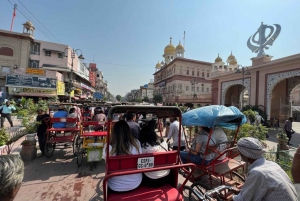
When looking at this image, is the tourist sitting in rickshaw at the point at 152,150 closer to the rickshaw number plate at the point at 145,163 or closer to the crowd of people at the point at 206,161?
the crowd of people at the point at 206,161

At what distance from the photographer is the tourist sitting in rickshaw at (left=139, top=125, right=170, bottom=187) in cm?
221

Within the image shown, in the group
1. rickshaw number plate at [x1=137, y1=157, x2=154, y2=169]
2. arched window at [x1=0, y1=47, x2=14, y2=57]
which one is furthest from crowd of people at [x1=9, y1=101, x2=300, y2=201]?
arched window at [x1=0, y1=47, x2=14, y2=57]

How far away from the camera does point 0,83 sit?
22.3 meters

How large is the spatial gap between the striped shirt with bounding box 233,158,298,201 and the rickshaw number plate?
1.07m

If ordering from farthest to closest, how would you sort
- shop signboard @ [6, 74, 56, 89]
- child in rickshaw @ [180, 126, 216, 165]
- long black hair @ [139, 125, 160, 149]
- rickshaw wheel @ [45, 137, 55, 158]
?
shop signboard @ [6, 74, 56, 89], rickshaw wheel @ [45, 137, 55, 158], child in rickshaw @ [180, 126, 216, 165], long black hair @ [139, 125, 160, 149]

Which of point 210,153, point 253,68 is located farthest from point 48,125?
point 253,68

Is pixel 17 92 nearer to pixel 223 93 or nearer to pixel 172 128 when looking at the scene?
pixel 172 128

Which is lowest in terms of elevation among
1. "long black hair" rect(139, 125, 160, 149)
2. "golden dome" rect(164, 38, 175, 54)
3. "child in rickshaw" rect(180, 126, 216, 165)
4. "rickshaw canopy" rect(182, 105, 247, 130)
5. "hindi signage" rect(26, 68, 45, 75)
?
"child in rickshaw" rect(180, 126, 216, 165)

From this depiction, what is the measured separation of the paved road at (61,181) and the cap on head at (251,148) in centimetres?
269

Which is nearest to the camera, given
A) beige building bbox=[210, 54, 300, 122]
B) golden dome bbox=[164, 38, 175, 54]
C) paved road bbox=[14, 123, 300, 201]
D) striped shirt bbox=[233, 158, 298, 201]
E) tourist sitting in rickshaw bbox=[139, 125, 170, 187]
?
striped shirt bbox=[233, 158, 298, 201]

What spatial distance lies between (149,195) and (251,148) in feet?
4.48

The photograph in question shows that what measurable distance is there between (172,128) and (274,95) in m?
19.0

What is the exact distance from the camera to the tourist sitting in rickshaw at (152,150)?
7.25 ft

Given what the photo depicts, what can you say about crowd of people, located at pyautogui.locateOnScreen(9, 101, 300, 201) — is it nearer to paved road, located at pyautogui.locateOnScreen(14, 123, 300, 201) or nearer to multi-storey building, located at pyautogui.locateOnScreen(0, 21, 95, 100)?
paved road, located at pyautogui.locateOnScreen(14, 123, 300, 201)
